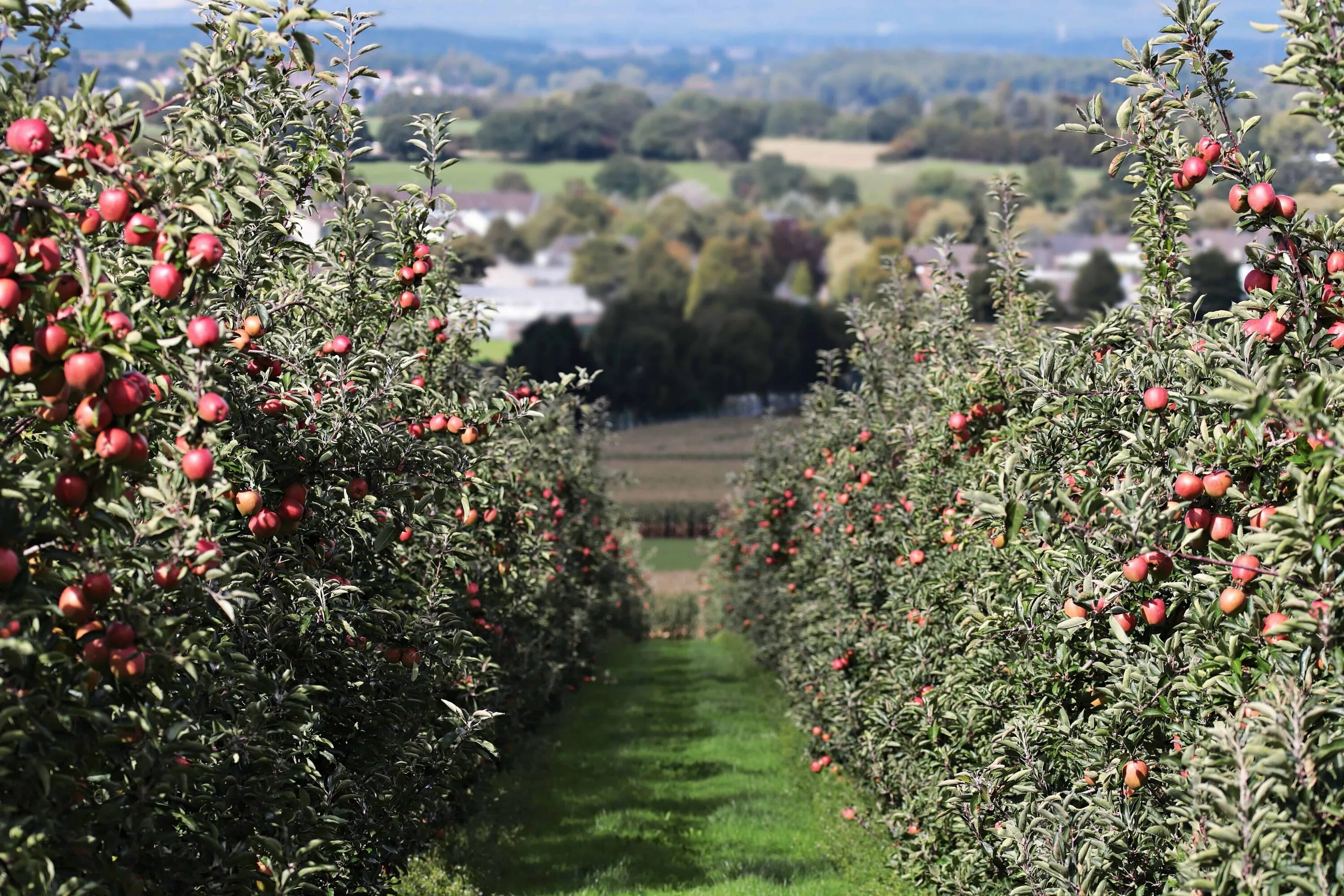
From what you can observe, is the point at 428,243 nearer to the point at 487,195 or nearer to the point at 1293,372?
the point at 1293,372

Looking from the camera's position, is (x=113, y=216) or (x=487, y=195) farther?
(x=487, y=195)

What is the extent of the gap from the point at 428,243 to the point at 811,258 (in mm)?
103195

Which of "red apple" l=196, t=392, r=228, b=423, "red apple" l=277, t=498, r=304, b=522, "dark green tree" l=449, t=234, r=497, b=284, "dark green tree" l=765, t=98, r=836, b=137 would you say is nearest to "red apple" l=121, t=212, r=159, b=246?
"red apple" l=196, t=392, r=228, b=423

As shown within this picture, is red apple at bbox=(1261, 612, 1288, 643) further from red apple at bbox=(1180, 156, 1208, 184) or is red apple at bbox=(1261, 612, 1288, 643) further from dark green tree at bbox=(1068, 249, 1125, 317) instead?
dark green tree at bbox=(1068, 249, 1125, 317)

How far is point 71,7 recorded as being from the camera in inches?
156

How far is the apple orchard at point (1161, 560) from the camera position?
11.6 feet

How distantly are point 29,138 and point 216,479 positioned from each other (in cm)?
108

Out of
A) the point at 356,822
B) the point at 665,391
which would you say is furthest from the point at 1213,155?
the point at 665,391

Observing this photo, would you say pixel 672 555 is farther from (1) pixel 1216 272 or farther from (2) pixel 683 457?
(1) pixel 1216 272

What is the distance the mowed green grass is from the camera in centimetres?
4684

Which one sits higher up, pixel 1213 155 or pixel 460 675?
pixel 1213 155

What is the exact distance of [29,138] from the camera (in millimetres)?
3348

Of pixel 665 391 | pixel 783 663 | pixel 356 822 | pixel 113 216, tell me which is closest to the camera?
pixel 113 216

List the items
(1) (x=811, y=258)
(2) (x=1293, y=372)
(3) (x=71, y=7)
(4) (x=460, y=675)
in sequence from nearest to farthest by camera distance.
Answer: (3) (x=71, y=7) < (2) (x=1293, y=372) < (4) (x=460, y=675) < (1) (x=811, y=258)
